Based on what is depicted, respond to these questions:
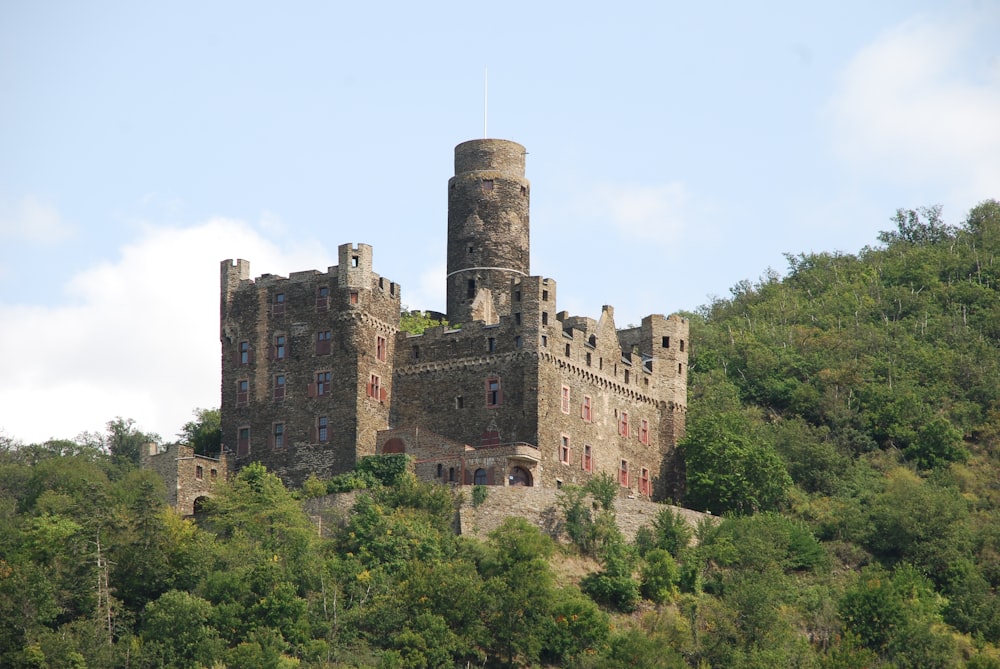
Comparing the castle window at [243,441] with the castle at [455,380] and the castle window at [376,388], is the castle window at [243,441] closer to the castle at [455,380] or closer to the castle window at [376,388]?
the castle at [455,380]

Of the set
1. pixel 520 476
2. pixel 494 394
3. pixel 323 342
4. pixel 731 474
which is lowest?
pixel 520 476

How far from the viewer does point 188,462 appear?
87438 millimetres

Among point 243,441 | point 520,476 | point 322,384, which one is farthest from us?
point 243,441

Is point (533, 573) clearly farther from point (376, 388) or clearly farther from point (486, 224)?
point (486, 224)

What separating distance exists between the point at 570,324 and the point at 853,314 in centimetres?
3721

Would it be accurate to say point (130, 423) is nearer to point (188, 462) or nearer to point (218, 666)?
point (188, 462)

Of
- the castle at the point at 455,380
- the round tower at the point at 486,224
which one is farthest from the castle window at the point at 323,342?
the round tower at the point at 486,224

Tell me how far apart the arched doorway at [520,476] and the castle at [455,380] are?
79mm

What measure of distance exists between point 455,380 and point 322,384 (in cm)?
544

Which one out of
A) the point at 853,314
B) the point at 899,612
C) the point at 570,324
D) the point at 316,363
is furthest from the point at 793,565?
the point at 853,314

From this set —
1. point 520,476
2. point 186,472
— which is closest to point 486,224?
point 520,476

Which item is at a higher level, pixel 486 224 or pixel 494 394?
pixel 486 224

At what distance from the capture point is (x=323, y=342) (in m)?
87.8

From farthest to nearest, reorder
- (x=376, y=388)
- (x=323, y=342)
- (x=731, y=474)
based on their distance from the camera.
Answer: (x=731, y=474) < (x=376, y=388) < (x=323, y=342)
